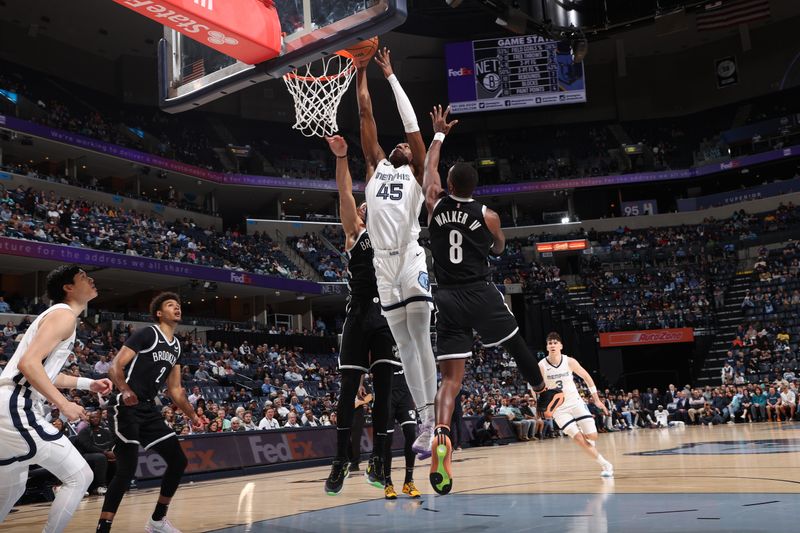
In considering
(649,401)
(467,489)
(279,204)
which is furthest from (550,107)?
(467,489)

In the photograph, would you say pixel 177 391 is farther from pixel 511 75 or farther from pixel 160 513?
pixel 511 75

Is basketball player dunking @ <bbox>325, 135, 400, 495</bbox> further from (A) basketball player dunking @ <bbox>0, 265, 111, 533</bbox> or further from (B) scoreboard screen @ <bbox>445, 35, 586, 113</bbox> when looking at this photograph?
(B) scoreboard screen @ <bbox>445, 35, 586, 113</bbox>

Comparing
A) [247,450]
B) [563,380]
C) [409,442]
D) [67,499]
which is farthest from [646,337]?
[67,499]

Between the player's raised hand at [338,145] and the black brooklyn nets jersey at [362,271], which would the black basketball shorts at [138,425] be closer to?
the black brooklyn nets jersey at [362,271]

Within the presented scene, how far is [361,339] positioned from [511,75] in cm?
3514

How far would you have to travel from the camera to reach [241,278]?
31062mm

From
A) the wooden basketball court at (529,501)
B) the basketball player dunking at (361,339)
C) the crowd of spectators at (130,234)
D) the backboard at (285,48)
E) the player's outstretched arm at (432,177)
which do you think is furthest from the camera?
the crowd of spectators at (130,234)

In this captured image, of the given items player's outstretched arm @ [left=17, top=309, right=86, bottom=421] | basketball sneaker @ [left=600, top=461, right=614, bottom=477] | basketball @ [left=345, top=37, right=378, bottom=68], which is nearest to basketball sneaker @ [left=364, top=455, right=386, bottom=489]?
player's outstretched arm @ [left=17, top=309, right=86, bottom=421]

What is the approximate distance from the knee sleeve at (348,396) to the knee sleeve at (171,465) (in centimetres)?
133

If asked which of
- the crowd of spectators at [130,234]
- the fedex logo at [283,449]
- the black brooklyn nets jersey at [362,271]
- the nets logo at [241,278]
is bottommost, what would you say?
the fedex logo at [283,449]

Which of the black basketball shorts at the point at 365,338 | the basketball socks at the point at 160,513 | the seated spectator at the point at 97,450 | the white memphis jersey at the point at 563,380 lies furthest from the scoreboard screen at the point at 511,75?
the basketball socks at the point at 160,513

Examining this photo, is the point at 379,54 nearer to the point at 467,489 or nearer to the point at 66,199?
the point at 467,489

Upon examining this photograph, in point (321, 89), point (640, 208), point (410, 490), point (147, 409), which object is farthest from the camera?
point (640, 208)

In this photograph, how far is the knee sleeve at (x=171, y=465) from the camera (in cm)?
626
